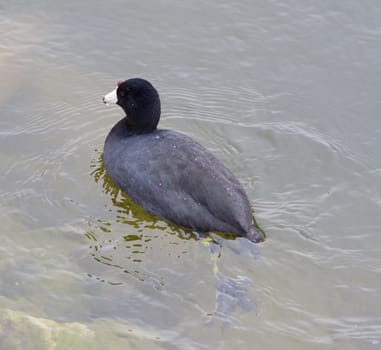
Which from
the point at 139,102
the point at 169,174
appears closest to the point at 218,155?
the point at 139,102

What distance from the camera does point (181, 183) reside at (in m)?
6.18

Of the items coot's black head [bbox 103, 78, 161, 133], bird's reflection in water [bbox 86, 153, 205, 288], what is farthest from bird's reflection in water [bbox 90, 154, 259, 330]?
coot's black head [bbox 103, 78, 161, 133]

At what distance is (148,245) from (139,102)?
1504 mm

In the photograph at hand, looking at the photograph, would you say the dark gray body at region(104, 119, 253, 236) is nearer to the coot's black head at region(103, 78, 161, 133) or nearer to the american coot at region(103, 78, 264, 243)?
the american coot at region(103, 78, 264, 243)

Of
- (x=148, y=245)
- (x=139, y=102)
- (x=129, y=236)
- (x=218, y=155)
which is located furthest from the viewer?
(x=218, y=155)

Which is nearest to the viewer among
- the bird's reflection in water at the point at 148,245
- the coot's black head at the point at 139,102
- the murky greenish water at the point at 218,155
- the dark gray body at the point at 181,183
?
the murky greenish water at the point at 218,155

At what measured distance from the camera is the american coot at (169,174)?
238 inches

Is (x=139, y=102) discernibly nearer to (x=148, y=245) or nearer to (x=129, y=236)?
(x=129, y=236)

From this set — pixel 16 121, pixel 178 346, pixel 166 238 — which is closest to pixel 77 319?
pixel 178 346

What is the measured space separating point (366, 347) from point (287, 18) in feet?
16.7

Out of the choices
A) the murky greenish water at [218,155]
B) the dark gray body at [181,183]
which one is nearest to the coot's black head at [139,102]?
the dark gray body at [181,183]

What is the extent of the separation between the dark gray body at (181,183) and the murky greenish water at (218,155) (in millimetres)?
168

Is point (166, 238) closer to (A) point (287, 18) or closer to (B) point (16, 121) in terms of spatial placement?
(B) point (16, 121)

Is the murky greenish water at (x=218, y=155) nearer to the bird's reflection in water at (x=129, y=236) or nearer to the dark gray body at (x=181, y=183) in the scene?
the bird's reflection in water at (x=129, y=236)
